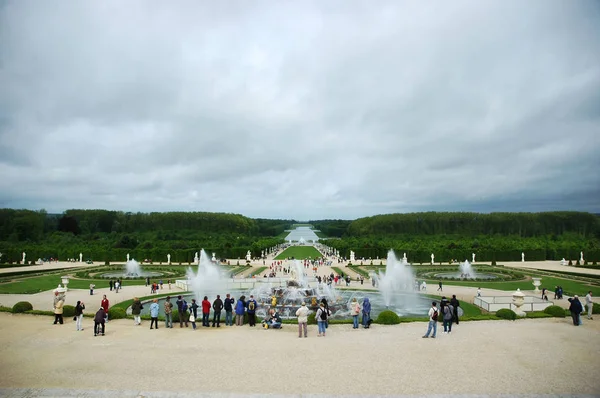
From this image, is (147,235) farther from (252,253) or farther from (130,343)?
(130,343)

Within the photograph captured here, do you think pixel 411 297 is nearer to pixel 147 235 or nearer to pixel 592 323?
pixel 592 323

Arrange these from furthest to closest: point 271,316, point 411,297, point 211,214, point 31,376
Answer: point 211,214
point 411,297
point 271,316
point 31,376

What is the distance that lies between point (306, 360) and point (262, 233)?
163m

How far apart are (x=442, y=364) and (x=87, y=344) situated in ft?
38.3

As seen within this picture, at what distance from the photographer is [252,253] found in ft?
232

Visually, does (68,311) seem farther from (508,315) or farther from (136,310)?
(508,315)

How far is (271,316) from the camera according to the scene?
56.4 feet

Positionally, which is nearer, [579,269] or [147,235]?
[579,269]

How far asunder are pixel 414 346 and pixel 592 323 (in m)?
9.28

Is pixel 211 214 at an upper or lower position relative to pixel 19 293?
upper

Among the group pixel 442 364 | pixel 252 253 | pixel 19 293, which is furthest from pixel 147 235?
pixel 442 364

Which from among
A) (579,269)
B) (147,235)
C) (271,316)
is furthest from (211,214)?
(271,316)

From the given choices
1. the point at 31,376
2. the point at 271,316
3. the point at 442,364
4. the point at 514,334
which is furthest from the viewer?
the point at 271,316

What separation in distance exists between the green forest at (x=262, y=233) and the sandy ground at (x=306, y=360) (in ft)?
154
